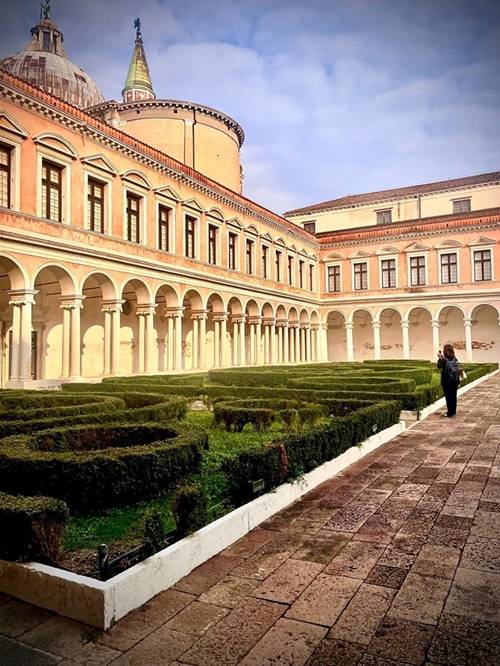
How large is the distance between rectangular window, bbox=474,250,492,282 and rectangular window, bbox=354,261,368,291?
25.3 ft

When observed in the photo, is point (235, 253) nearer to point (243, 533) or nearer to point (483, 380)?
point (483, 380)

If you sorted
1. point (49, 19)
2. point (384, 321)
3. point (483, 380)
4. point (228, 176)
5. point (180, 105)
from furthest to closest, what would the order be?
1. point (384, 321)
2. point (49, 19)
3. point (228, 176)
4. point (180, 105)
5. point (483, 380)

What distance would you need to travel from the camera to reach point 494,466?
6.88 metres

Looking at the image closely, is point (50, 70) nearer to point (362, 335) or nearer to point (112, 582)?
point (362, 335)

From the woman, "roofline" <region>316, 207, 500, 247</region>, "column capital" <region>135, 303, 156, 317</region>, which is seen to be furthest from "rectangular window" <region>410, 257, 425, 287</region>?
the woman

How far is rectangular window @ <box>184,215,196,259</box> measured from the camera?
84.0 feet

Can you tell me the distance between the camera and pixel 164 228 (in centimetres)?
2442

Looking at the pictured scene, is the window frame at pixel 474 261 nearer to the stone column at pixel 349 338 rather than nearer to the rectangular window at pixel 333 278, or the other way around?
the stone column at pixel 349 338

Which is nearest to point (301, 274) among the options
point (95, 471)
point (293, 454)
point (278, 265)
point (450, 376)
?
point (278, 265)

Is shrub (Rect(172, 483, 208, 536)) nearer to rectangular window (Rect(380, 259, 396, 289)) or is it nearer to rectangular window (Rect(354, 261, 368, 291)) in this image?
rectangular window (Rect(380, 259, 396, 289))

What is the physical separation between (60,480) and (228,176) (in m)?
32.3

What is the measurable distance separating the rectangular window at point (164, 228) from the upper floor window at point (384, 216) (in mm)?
23866

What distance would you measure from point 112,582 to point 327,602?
1.37m

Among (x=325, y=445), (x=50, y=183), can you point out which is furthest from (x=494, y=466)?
(x=50, y=183)
